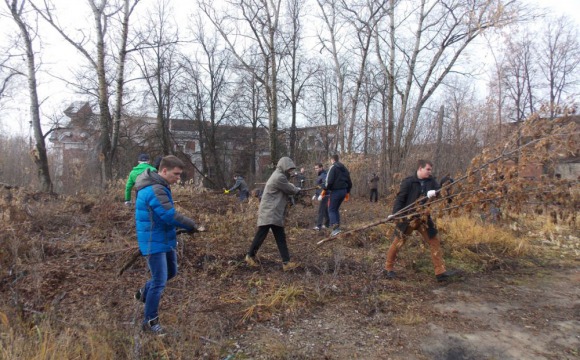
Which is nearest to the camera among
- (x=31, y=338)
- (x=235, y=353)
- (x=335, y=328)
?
(x=31, y=338)

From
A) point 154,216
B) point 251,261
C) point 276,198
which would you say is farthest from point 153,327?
point 276,198

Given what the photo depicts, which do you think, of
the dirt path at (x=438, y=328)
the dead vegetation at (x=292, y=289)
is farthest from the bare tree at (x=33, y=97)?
the dirt path at (x=438, y=328)

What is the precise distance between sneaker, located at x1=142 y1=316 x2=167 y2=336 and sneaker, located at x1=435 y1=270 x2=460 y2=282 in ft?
11.8

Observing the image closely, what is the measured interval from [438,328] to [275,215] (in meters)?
2.51

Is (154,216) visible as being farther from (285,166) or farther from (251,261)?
(285,166)

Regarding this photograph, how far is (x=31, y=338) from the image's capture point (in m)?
2.66

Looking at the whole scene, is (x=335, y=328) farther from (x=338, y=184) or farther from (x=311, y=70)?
(x=311, y=70)

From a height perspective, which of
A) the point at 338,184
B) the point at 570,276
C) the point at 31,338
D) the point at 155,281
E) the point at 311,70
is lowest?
the point at 570,276

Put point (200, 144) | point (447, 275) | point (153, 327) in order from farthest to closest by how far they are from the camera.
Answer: point (200, 144) < point (447, 275) < point (153, 327)

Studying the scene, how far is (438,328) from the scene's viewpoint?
11.2ft

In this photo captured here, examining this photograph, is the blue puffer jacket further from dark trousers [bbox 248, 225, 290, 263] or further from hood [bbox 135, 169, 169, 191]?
dark trousers [bbox 248, 225, 290, 263]

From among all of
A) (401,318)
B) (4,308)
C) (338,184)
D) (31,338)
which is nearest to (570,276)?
A: (401,318)

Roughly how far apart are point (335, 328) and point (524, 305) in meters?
2.42

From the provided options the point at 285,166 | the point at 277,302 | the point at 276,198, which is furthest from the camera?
the point at 285,166
